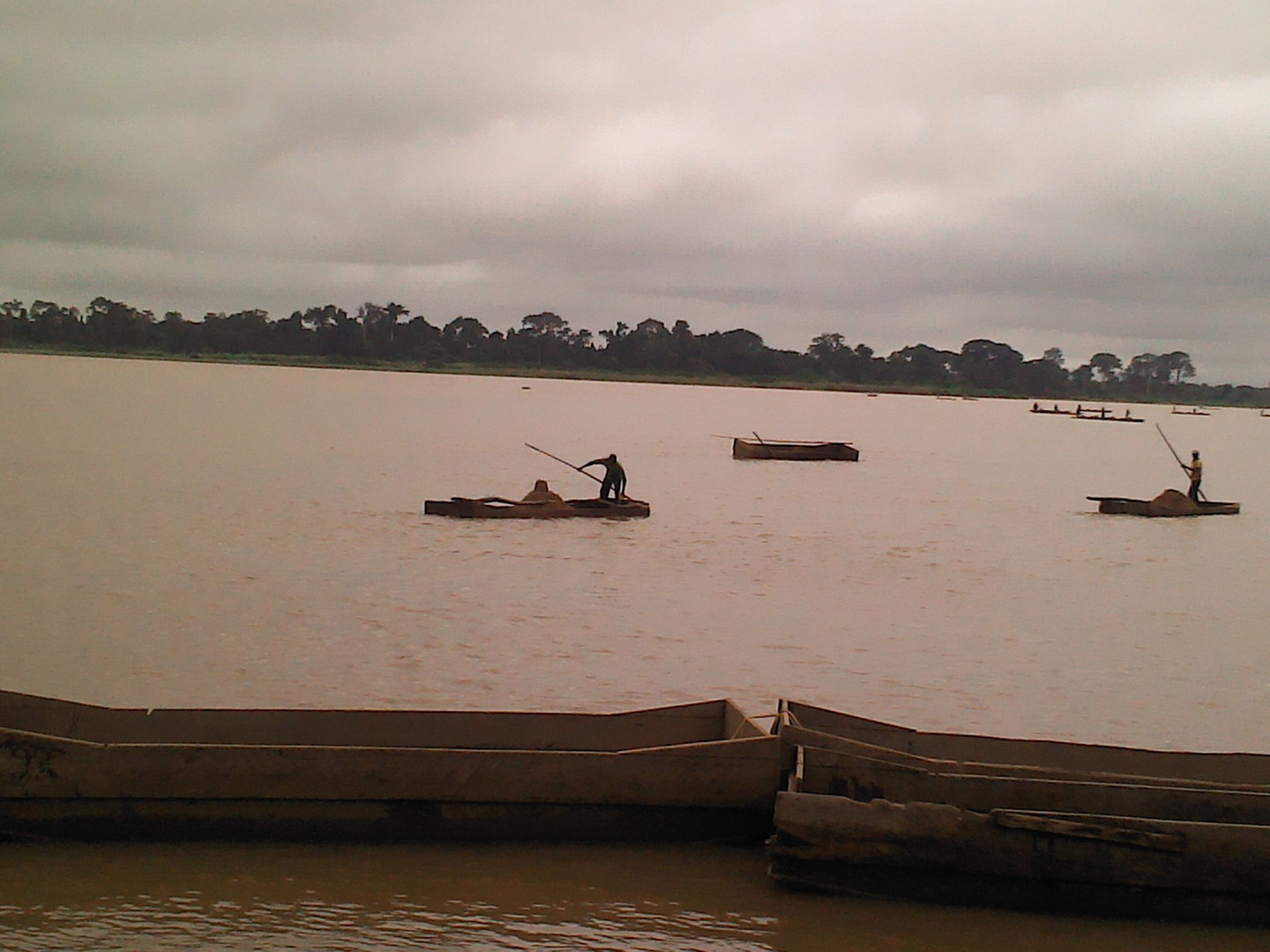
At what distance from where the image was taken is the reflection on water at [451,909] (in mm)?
6480

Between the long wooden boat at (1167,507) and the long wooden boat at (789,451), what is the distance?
17151 millimetres

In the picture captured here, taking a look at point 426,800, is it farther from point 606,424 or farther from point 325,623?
point 606,424

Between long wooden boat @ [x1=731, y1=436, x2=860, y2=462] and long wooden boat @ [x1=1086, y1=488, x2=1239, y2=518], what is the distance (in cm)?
1715

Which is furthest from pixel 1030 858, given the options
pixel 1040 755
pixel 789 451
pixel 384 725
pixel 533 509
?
pixel 789 451

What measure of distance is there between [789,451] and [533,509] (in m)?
25.9

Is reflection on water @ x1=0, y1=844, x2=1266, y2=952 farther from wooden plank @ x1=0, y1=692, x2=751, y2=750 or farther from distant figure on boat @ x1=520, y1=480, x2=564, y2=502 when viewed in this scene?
distant figure on boat @ x1=520, y1=480, x2=564, y2=502

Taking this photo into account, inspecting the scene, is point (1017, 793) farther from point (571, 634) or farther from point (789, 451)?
point (789, 451)

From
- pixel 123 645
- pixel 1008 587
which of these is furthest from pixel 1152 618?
pixel 123 645

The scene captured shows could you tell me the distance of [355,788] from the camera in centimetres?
721

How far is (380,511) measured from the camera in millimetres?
25703

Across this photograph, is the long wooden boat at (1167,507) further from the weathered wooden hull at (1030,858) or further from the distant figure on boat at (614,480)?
→ the weathered wooden hull at (1030,858)

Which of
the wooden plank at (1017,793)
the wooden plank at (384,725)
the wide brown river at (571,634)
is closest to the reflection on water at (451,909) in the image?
the wide brown river at (571,634)

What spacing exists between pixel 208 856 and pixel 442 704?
394 centimetres

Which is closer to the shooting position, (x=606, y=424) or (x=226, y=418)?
(x=226, y=418)
